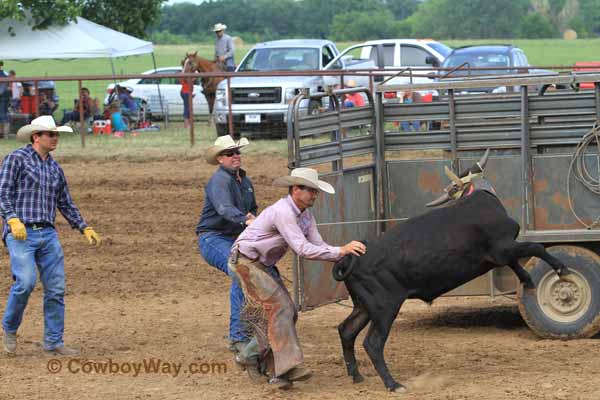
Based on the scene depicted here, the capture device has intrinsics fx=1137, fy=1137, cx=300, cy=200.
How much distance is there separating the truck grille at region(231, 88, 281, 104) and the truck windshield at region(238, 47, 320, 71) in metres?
1.81

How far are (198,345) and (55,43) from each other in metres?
16.2

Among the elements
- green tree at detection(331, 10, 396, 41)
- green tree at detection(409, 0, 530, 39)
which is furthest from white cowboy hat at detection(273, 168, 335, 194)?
green tree at detection(331, 10, 396, 41)

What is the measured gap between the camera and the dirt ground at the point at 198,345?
23.8ft

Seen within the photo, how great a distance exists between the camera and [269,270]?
7.40 metres

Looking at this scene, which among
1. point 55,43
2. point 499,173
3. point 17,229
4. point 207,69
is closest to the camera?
point 17,229

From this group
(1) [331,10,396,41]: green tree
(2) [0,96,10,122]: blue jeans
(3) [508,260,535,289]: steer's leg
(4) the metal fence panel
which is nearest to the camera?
(3) [508,260,535,289]: steer's leg

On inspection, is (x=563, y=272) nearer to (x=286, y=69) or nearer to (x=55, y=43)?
(x=286, y=69)

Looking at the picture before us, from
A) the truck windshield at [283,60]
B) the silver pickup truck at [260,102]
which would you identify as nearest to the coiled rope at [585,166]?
the silver pickup truck at [260,102]

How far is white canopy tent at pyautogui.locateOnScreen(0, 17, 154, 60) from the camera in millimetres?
23316

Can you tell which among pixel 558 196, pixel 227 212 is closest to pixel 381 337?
pixel 227 212

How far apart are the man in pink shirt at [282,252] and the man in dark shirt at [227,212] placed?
18.8 inches

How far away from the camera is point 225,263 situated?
26.6ft

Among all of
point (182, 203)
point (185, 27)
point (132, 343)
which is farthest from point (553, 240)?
point (185, 27)

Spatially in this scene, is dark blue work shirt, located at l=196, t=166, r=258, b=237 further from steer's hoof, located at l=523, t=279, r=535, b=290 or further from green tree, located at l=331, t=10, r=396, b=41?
green tree, located at l=331, t=10, r=396, b=41
